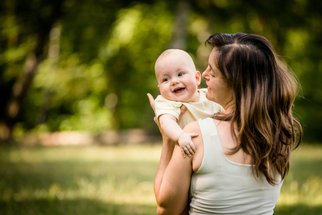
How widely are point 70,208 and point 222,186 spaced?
3.51 metres

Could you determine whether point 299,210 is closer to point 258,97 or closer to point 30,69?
point 258,97

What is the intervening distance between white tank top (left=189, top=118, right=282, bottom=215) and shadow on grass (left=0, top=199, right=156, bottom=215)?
3172mm

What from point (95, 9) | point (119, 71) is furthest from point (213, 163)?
point (119, 71)

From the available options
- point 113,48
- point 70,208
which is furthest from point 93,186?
point 113,48

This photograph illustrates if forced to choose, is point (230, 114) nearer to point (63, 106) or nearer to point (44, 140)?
point (44, 140)

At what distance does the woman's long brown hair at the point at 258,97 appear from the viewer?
2699mm

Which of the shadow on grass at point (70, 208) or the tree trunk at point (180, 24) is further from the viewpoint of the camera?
the tree trunk at point (180, 24)

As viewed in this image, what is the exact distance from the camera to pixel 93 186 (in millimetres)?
7766

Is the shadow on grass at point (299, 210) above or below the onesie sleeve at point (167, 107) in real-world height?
below

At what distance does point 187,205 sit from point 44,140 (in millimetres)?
17300

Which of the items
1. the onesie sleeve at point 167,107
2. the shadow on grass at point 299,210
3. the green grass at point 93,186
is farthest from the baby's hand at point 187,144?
the shadow on grass at point 299,210

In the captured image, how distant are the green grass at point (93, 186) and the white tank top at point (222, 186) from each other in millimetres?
3147

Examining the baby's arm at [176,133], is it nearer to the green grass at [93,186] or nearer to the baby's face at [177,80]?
the baby's face at [177,80]

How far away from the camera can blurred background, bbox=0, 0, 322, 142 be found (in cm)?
1543
